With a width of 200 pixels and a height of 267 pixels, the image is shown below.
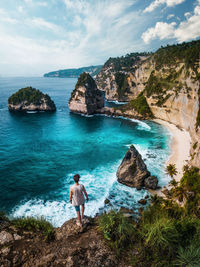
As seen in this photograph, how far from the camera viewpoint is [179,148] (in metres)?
40.3

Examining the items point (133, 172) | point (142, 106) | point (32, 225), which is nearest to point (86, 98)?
point (142, 106)

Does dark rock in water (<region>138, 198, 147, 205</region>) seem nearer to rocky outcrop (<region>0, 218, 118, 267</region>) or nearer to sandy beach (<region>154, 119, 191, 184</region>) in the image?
sandy beach (<region>154, 119, 191, 184</region>)

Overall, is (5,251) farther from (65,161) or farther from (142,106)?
(142,106)

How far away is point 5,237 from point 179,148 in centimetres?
4184

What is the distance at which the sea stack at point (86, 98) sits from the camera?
287 feet

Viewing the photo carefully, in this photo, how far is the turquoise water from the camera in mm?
24438

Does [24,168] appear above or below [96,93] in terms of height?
below

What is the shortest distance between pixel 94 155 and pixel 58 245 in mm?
33082

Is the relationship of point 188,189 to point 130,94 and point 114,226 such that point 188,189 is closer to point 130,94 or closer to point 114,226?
point 114,226

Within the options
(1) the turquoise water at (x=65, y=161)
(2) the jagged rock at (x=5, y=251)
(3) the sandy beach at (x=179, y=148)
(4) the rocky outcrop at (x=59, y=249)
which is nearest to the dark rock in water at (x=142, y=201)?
(1) the turquoise water at (x=65, y=161)

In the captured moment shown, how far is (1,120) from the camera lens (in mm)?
70750

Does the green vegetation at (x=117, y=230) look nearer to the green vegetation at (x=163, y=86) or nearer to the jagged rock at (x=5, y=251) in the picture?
the jagged rock at (x=5, y=251)

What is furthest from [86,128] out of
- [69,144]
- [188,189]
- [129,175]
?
[188,189]

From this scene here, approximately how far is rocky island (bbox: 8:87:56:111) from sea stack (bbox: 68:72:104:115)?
16.4m
